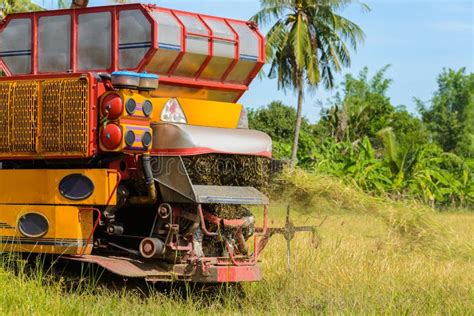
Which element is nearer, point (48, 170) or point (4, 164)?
point (48, 170)

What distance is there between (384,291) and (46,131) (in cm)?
348

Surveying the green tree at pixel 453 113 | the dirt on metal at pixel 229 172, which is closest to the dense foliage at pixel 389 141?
the green tree at pixel 453 113

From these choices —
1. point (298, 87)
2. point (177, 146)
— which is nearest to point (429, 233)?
point (177, 146)

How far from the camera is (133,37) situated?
9.42 metres

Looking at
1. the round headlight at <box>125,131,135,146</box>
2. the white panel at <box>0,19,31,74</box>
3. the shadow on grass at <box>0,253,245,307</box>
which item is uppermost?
the white panel at <box>0,19,31,74</box>

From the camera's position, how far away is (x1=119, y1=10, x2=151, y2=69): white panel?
9.36 metres

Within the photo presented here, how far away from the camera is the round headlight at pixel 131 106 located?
29.7ft

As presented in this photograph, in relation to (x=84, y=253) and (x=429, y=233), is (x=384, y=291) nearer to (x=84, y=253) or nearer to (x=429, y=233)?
(x=84, y=253)

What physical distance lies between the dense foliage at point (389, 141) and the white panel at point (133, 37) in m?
7.64

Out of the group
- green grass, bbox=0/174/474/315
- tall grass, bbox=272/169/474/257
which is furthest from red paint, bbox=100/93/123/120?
tall grass, bbox=272/169/474/257

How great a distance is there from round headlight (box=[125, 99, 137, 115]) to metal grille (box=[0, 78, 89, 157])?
0.39 metres

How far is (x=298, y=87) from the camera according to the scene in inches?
1502

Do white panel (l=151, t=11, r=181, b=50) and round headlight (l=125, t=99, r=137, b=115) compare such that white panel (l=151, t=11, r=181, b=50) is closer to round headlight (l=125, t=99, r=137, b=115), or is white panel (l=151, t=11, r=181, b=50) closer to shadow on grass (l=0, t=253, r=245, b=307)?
round headlight (l=125, t=99, r=137, b=115)

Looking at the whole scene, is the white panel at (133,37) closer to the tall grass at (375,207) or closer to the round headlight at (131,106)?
the round headlight at (131,106)
